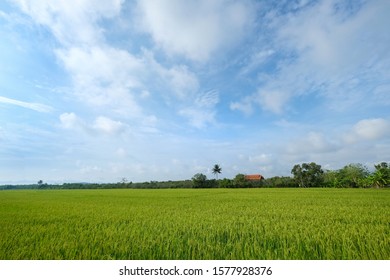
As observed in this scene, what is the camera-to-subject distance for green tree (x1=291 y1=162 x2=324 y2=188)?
74688 millimetres

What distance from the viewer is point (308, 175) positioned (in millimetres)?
74625

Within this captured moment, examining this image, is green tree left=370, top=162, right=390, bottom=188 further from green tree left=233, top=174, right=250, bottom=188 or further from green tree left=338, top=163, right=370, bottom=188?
green tree left=233, top=174, right=250, bottom=188

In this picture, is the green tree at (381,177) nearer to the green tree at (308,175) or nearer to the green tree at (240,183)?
the green tree at (308,175)

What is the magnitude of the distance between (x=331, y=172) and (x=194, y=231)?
303 feet

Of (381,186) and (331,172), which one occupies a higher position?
(331,172)

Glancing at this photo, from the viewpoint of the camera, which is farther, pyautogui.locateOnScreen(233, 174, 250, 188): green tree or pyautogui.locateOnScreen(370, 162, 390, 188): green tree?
pyautogui.locateOnScreen(233, 174, 250, 188): green tree

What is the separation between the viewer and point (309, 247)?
476 cm

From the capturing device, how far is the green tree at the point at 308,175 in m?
74.7

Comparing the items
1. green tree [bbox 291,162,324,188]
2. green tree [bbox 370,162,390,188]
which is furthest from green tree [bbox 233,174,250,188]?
green tree [bbox 370,162,390,188]

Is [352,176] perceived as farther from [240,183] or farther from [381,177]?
[240,183]

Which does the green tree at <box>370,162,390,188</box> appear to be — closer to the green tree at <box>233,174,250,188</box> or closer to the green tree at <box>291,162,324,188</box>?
the green tree at <box>291,162,324,188</box>

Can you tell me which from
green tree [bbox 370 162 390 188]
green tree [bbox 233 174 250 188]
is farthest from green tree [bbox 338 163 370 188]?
green tree [bbox 233 174 250 188]
